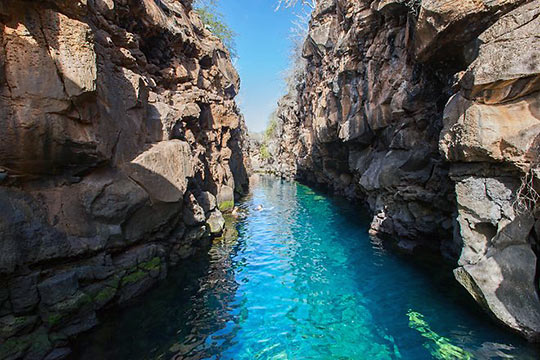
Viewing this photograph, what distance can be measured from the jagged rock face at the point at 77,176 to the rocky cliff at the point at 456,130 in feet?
27.5

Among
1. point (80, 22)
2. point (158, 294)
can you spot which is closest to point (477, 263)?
point (158, 294)

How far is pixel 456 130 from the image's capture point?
20.9ft

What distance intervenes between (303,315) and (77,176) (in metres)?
6.96

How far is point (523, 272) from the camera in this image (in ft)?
16.8

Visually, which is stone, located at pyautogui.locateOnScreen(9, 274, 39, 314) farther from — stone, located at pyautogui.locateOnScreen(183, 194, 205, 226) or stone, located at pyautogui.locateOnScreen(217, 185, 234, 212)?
stone, located at pyautogui.locateOnScreen(217, 185, 234, 212)

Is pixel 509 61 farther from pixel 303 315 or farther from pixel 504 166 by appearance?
pixel 303 315

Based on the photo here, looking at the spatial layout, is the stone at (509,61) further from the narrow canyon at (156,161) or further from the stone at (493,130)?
the stone at (493,130)

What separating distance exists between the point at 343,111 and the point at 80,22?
46.7ft

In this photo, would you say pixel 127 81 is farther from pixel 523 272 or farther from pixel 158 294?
pixel 523 272

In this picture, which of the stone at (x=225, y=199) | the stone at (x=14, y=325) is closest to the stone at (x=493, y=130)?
the stone at (x=14, y=325)

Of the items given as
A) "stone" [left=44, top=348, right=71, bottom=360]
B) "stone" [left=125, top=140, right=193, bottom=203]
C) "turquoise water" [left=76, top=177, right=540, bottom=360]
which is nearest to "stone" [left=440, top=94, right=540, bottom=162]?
"turquoise water" [left=76, top=177, right=540, bottom=360]

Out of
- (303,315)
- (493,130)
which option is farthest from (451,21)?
(303,315)

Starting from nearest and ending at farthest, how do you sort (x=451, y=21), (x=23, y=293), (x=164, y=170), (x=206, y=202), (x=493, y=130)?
(x=23, y=293), (x=493, y=130), (x=451, y=21), (x=164, y=170), (x=206, y=202)

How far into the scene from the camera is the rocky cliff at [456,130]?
523cm
